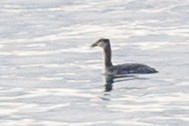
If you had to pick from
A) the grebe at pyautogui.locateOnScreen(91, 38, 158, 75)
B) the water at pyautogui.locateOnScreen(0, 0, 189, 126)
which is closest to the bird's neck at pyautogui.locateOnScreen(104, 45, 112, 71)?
the grebe at pyautogui.locateOnScreen(91, 38, 158, 75)

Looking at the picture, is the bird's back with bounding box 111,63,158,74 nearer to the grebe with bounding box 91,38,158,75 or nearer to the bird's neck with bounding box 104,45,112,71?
the grebe with bounding box 91,38,158,75

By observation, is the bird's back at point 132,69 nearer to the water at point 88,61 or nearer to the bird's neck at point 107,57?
the water at point 88,61

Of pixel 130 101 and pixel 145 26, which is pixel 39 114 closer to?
pixel 130 101

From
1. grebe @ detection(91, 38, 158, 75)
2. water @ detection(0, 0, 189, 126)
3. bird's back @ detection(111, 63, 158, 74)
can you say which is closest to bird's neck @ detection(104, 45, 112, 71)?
grebe @ detection(91, 38, 158, 75)

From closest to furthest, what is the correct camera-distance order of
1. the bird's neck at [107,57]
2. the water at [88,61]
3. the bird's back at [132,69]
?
the water at [88,61]
the bird's back at [132,69]
the bird's neck at [107,57]

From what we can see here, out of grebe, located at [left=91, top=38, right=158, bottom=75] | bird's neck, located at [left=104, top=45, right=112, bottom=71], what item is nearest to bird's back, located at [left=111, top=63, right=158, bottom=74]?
grebe, located at [left=91, top=38, right=158, bottom=75]

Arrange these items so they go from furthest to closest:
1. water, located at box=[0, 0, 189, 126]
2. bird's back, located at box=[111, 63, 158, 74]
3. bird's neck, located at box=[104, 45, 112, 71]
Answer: bird's neck, located at box=[104, 45, 112, 71] < bird's back, located at box=[111, 63, 158, 74] < water, located at box=[0, 0, 189, 126]

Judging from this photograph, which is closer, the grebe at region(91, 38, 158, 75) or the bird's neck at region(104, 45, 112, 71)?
the grebe at region(91, 38, 158, 75)

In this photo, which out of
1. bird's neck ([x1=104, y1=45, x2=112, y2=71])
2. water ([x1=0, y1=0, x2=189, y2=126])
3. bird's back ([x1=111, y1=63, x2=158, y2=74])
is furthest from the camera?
bird's neck ([x1=104, y1=45, x2=112, y2=71])

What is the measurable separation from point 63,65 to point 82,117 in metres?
9.11

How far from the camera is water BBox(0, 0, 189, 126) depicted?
1197 inches

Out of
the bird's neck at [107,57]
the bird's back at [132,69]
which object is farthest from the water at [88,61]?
the bird's neck at [107,57]

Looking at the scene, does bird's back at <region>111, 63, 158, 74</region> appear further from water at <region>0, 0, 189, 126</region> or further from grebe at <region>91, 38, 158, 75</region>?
water at <region>0, 0, 189, 126</region>

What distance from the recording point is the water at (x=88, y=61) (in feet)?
99.8
